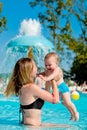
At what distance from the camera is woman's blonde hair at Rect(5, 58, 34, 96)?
15.5 ft

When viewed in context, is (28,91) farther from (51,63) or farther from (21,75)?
(51,63)

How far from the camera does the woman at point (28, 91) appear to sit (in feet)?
15.6

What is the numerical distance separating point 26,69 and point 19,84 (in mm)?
256

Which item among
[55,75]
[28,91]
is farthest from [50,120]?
[28,91]

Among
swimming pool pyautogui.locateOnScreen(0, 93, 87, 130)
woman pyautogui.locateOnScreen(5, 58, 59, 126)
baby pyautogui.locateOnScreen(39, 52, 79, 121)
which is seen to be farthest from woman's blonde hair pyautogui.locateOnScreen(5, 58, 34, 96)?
swimming pool pyautogui.locateOnScreen(0, 93, 87, 130)

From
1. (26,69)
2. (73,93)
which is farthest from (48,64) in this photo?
(73,93)

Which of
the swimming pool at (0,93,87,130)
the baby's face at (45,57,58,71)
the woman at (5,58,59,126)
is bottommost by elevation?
the swimming pool at (0,93,87,130)

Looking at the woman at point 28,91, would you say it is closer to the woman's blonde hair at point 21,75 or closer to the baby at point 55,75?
the woman's blonde hair at point 21,75

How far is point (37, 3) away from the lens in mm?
32500

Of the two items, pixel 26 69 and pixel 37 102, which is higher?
pixel 26 69

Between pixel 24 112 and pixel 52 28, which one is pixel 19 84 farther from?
pixel 52 28

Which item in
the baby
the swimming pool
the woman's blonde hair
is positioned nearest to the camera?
A: the woman's blonde hair

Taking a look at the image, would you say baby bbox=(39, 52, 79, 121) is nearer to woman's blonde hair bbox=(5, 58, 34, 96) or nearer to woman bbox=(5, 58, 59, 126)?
woman bbox=(5, 58, 59, 126)

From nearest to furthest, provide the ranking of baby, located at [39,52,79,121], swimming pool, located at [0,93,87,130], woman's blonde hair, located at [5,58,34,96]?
woman's blonde hair, located at [5,58,34,96] < swimming pool, located at [0,93,87,130] < baby, located at [39,52,79,121]
